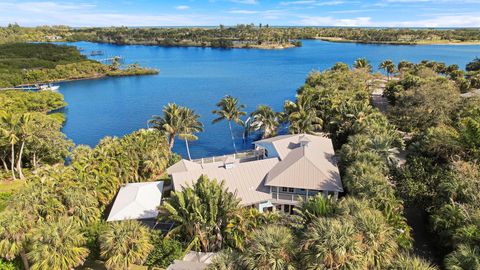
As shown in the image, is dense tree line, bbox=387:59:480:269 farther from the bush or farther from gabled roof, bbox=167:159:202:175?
gabled roof, bbox=167:159:202:175

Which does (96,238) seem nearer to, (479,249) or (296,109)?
(479,249)

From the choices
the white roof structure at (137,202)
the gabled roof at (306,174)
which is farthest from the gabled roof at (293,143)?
the white roof structure at (137,202)

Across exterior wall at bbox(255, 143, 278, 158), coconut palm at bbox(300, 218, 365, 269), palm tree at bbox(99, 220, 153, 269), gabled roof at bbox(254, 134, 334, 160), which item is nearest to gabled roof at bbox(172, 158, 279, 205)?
gabled roof at bbox(254, 134, 334, 160)

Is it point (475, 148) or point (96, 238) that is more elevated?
point (475, 148)

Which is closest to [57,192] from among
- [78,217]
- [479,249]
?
[78,217]

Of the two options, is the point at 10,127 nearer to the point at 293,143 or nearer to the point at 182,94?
the point at 293,143

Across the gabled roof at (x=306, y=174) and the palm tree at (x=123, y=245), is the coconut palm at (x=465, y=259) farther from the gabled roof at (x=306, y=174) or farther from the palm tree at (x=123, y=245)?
the palm tree at (x=123, y=245)

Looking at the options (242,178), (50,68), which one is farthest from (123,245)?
(50,68)
